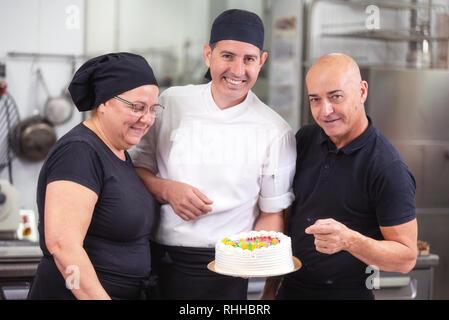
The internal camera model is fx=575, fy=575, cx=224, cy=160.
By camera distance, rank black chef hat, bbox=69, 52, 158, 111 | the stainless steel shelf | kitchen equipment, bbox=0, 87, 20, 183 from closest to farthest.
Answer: black chef hat, bbox=69, 52, 158, 111 → kitchen equipment, bbox=0, 87, 20, 183 → the stainless steel shelf

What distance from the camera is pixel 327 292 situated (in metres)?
1.68

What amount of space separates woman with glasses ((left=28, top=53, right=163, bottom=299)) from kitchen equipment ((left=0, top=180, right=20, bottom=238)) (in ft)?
3.94

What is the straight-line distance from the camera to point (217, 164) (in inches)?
67.7

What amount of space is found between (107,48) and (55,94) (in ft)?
1.63

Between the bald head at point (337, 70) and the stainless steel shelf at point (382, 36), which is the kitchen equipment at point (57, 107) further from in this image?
the bald head at point (337, 70)

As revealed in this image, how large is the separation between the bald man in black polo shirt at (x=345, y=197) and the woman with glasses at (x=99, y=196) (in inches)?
18.3

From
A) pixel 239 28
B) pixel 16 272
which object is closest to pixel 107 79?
pixel 239 28

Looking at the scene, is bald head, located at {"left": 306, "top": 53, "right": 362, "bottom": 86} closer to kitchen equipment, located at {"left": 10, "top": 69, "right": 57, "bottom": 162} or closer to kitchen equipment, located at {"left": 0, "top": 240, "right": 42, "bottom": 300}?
kitchen equipment, located at {"left": 0, "top": 240, "right": 42, "bottom": 300}

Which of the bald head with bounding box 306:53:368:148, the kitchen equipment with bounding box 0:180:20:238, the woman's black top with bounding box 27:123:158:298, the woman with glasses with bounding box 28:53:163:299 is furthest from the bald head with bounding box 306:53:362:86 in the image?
the kitchen equipment with bounding box 0:180:20:238

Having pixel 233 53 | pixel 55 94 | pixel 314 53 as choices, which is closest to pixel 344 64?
pixel 233 53

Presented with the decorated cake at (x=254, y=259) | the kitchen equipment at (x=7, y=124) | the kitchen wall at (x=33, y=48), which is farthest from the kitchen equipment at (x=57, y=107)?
the decorated cake at (x=254, y=259)

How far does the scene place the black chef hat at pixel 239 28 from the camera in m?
1.64

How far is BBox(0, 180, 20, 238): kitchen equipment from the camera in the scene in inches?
102
